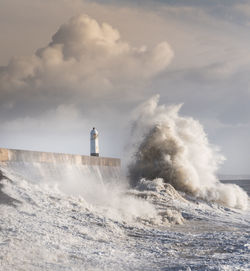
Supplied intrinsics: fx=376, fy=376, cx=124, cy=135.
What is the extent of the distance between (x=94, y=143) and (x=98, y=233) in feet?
21.6

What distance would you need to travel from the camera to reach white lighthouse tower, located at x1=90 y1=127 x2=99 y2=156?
35.6 ft

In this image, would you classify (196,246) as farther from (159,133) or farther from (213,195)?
(159,133)

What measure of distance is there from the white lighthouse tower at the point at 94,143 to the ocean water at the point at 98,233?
12.5ft

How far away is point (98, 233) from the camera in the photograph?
4422mm

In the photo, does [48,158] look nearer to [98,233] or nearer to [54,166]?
[54,166]

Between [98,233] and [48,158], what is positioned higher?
[48,158]

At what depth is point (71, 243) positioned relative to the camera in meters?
3.89

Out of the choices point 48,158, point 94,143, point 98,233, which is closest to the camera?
point 98,233

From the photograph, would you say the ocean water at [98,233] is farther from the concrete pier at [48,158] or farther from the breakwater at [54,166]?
the concrete pier at [48,158]

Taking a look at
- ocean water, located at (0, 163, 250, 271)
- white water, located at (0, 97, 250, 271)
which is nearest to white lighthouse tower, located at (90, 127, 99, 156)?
white water, located at (0, 97, 250, 271)

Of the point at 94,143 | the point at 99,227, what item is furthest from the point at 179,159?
the point at 99,227

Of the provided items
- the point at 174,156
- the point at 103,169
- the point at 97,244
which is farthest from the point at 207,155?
the point at 97,244

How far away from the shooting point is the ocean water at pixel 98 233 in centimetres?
346

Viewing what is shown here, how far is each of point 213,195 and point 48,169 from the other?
225 inches
